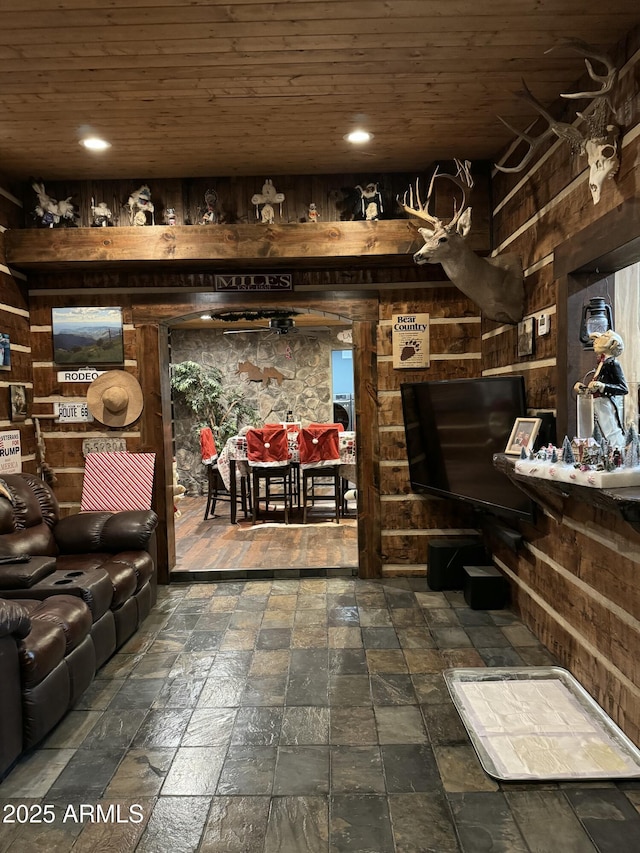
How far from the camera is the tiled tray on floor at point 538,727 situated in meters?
2.04

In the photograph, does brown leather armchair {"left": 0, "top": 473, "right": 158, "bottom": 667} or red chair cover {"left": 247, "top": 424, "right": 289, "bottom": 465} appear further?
red chair cover {"left": 247, "top": 424, "right": 289, "bottom": 465}

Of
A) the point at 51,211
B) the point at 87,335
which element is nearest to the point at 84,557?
the point at 87,335

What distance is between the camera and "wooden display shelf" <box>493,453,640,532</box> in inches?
73.4

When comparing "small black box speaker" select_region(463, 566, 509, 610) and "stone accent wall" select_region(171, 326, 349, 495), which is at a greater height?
"stone accent wall" select_region(171, 326, 349, 495)

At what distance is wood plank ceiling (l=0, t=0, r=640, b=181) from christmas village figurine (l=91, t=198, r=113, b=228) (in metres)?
0.29

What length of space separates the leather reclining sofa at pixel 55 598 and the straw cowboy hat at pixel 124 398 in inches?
32.2

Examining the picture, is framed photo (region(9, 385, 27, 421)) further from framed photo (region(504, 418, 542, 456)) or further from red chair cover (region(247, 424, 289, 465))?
framed photo (region(504, 418, 542, 456))

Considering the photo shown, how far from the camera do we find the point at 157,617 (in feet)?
12.0

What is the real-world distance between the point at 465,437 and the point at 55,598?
2.67 metres

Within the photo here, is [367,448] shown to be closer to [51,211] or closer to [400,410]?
[400,410]

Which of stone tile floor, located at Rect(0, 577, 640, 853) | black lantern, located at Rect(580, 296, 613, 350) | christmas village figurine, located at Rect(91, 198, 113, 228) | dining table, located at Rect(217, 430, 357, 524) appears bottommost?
stone tile floor, located at Rect(0, 577, 640, 853)

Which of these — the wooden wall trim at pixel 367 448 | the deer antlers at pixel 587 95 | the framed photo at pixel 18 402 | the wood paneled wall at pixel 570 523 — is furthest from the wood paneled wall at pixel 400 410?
the framed photo at pixel 18 402

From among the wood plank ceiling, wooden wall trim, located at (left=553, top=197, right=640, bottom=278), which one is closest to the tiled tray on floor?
wooden wall trim, located at (left=553, top=197, right=640, bottom=278)

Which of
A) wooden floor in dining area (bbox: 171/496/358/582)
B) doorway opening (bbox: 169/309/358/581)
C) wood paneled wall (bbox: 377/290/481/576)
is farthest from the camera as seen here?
doorway opening (bbox: 169/309/358/581)
